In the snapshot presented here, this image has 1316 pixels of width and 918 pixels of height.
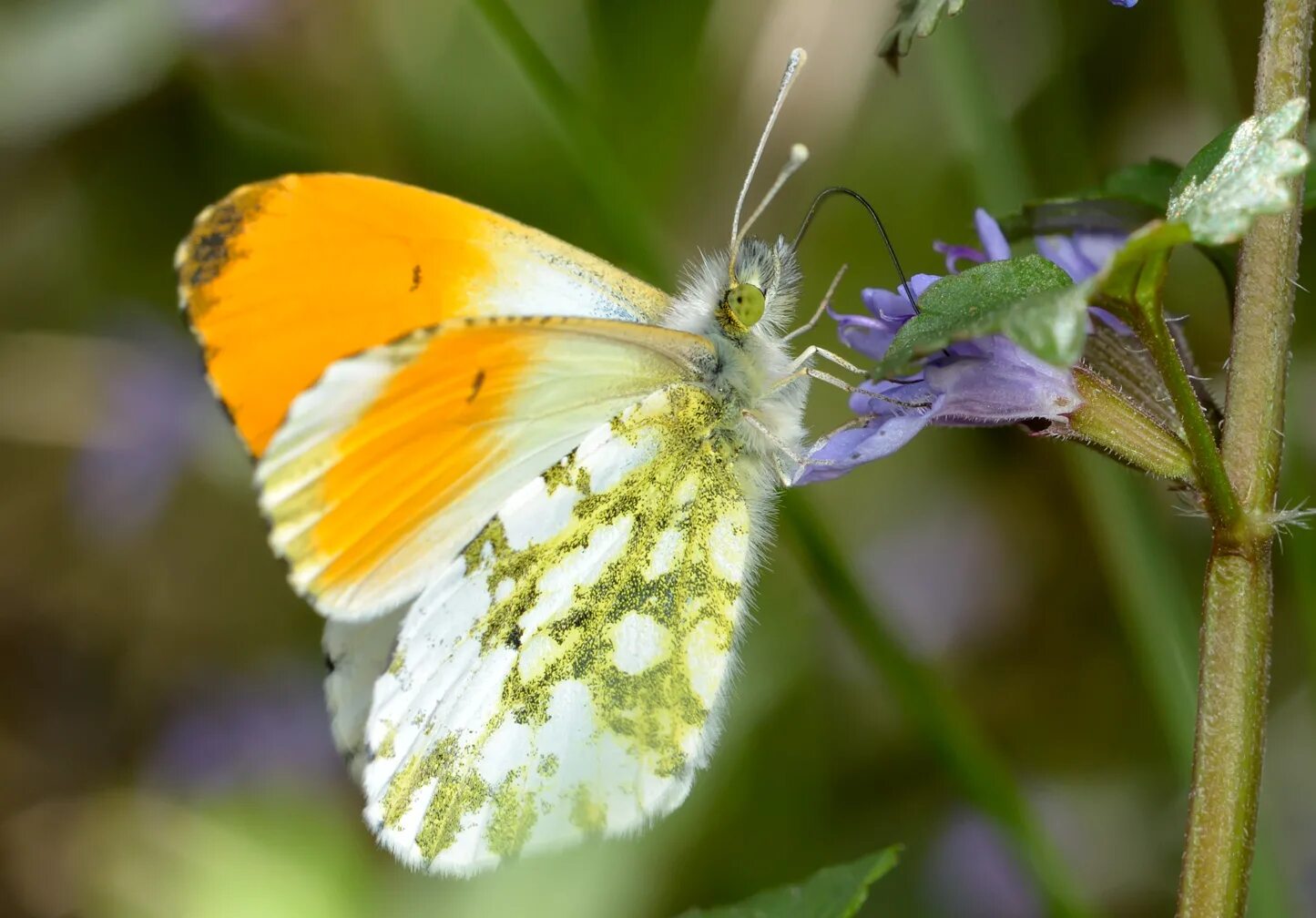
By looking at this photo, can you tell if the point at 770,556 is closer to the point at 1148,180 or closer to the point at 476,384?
the point at 476,384

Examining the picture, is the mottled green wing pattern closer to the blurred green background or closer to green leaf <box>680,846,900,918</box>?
green leaf <box>680,846,900,918</box>

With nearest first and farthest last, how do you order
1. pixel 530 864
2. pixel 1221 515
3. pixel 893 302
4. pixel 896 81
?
1. pixel 1221 515
2. pixel 893 302
3. pixel 530 864
4. pixel 896 81

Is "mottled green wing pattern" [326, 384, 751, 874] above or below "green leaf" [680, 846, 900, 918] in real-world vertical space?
→ above

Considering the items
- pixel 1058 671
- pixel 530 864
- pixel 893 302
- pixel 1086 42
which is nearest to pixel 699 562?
pixel 893 302

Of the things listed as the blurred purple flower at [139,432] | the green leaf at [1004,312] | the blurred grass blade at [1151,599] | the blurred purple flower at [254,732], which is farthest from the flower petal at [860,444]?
the blurred purple flower at [139,432]

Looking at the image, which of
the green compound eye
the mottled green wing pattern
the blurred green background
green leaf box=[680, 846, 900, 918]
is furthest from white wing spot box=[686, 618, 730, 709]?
the blurred green background

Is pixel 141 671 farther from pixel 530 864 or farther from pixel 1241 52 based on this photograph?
pixel 1241 52

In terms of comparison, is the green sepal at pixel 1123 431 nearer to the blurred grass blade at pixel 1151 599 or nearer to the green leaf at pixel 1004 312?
the green leaf at pixel 1004 312
